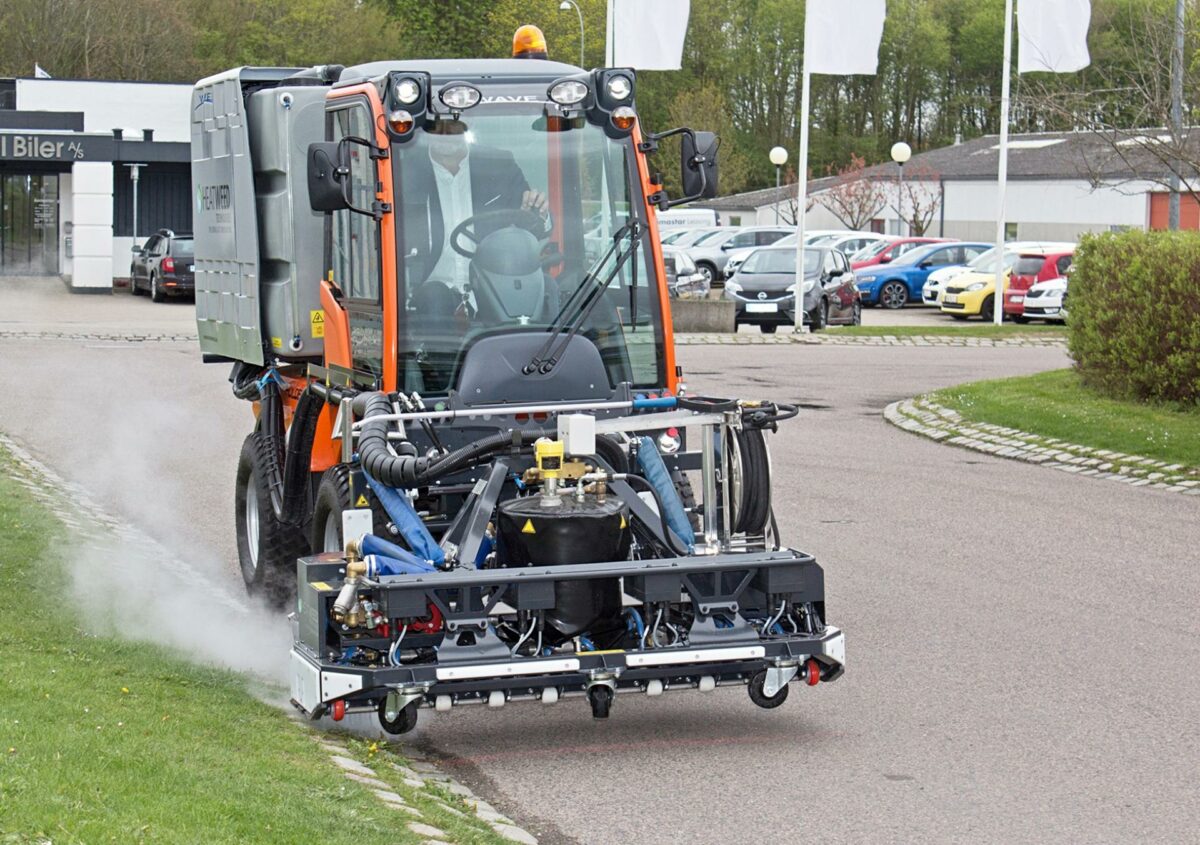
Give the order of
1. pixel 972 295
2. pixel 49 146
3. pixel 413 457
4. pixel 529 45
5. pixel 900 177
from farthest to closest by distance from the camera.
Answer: pixel 900 177 < pixel 49 146 < pixel 972 295 < pixel 529 45 < pixel 413 457

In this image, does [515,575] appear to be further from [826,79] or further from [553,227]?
[826,79]

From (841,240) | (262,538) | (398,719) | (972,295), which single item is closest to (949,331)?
(972,295)

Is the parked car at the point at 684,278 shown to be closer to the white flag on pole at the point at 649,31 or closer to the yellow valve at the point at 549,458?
the white flag on pole at the point at 649,31

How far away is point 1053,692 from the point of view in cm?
840

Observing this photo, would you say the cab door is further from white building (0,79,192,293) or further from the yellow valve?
white building (0,79,192,293)

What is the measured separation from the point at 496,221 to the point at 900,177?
59.6 meters

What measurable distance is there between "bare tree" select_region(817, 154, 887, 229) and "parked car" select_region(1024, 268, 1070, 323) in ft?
110

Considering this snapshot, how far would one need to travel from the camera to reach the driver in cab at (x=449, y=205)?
342 inches

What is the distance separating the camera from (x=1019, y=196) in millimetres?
67875

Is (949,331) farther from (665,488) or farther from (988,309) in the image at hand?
(665,488)

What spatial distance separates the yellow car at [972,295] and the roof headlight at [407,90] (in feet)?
104

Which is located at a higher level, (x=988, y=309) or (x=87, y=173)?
(x=87, y=173)

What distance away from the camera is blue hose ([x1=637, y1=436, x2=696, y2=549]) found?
8.05 metres

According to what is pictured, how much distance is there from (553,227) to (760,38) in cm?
9540
